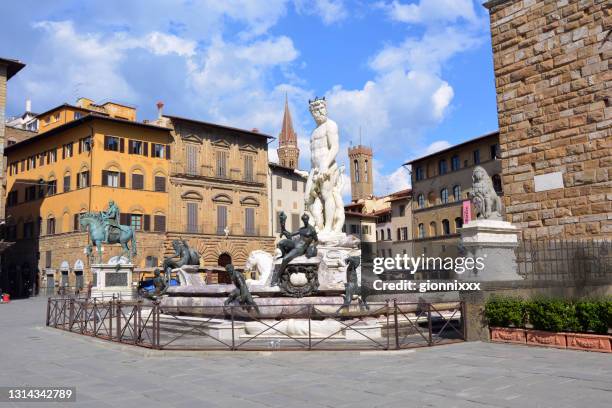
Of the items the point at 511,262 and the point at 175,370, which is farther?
the point at 511,262

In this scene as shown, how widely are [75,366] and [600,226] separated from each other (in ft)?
35.1

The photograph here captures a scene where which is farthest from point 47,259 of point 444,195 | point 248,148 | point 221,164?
point 444,195

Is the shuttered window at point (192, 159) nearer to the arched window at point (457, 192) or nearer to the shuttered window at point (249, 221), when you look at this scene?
the shuttered window at point (249, 221)

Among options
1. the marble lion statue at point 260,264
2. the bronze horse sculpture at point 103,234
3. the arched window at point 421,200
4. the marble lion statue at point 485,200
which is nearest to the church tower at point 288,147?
the arched window at point 421,200

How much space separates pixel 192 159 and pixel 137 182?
5683 millimetres

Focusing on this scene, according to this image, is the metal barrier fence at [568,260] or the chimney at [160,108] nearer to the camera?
the metal barrier fence at [568,260]

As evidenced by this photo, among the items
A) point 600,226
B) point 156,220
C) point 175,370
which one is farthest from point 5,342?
point 156,220

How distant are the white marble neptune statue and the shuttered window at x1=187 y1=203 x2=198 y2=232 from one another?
3446 cm

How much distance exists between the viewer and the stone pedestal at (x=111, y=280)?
26.9 m

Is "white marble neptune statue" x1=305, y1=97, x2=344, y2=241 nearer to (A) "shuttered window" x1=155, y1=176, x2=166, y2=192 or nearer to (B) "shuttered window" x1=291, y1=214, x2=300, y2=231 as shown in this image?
(A) "shuttered window" x1=155, y1=176, x2=166, y2=192

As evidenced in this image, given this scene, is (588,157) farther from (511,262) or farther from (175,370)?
(175,370)

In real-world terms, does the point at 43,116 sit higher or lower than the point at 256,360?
higher

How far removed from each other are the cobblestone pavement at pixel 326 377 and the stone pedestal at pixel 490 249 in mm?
1541

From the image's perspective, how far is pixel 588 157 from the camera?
12305 mm
